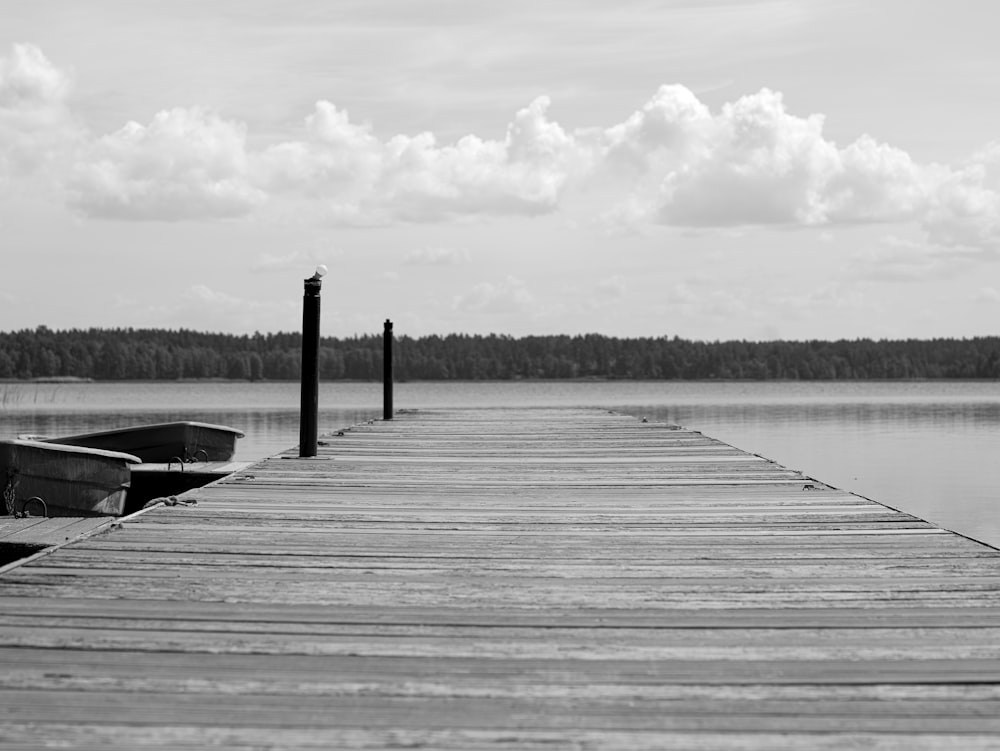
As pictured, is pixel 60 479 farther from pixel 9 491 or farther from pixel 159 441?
pixel 159 441

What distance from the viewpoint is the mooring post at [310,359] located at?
361 inches

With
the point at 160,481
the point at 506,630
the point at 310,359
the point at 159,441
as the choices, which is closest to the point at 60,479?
the point at 160,481

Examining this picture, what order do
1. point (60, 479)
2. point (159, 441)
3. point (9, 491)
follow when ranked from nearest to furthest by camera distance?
point (9, 491) < point (60, 479) < point (159, 441)

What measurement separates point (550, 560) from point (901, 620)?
59.6 inches

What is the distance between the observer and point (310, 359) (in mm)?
9164

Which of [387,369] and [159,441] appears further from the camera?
[387,369]

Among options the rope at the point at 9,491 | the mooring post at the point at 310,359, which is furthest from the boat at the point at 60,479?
the mooring post at the point at 310,359

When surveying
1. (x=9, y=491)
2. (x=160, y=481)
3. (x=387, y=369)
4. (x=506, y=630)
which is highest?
(x=387, y=369)

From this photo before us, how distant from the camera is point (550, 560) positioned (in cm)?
466

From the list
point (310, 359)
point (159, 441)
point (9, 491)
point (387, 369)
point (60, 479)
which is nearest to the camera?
point (310, 359)

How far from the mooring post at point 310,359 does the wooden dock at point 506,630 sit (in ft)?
A: 9.52

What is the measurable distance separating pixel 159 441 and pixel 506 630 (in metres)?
11.3

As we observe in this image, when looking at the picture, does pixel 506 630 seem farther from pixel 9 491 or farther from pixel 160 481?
pixel 160 481

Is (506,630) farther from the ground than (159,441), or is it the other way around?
(506,630)
